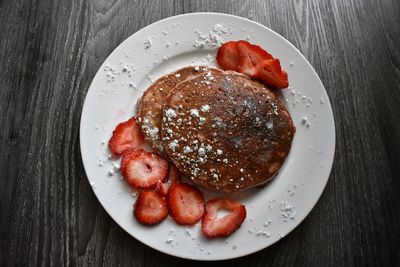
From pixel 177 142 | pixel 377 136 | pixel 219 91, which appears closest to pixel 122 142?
pixel 177 142

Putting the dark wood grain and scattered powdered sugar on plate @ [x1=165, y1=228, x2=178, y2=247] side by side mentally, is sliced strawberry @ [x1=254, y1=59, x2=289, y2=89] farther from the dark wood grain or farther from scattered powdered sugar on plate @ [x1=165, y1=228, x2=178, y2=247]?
scattered powdered sugar on plate @ [x1=165, y1=228, x2=178, y2=247]

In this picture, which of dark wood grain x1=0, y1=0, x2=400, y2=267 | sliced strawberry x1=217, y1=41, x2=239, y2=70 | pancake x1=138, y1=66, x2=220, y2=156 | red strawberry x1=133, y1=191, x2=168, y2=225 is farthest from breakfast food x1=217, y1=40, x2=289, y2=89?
red strawberry x1=133, y1=191, x2=168, y2=225

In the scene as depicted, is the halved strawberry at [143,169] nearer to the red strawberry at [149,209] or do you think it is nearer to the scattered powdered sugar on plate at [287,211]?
the red strawberry at [149,209]

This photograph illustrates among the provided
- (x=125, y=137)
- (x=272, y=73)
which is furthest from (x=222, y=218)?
(x=272, y=73)

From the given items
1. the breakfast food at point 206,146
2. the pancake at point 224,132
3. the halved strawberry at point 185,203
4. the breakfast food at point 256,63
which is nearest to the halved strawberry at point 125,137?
the breakfast food at point 206,146

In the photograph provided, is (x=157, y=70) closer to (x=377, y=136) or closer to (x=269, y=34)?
(x=269, y=34)

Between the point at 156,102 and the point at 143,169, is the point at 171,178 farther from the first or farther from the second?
the point at 156,102
